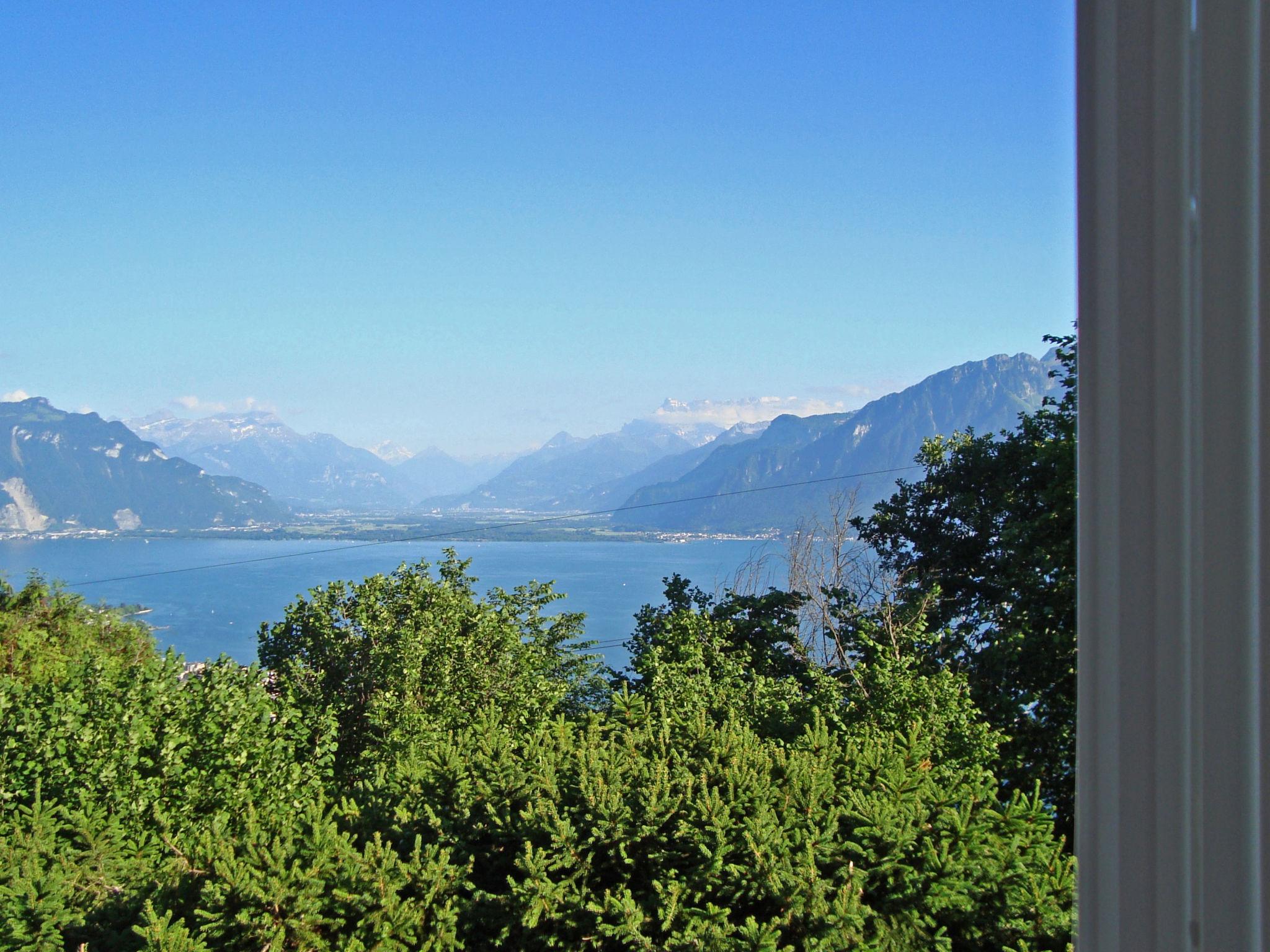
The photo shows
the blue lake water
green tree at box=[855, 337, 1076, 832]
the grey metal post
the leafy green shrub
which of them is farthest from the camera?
the blue lake water

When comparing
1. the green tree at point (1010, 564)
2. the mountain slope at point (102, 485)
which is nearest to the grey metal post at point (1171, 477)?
the green tree at point (1010, 564)

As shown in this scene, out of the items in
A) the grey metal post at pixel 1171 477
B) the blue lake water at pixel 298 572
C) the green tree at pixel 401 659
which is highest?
the grey metal post at pixel 1171 477

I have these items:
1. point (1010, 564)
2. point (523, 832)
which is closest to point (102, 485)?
point (1010, 564)

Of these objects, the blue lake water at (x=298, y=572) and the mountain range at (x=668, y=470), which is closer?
the blue lake water at (x=298, y=572)

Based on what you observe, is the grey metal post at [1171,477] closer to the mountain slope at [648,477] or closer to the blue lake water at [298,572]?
the blue lake water at [298,572]

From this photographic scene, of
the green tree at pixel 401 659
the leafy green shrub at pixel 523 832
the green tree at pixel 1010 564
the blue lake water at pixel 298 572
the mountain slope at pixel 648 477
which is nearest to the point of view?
the leafy green shrub at pixel 523 832

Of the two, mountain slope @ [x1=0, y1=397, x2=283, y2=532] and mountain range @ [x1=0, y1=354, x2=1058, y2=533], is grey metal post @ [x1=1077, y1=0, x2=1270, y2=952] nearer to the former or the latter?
mountain range @ [x1=0, y1=354, x2=1058, y2=533]

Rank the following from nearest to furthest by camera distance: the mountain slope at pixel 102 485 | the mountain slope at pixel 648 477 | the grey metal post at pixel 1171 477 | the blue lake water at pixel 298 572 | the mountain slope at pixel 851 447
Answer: the grey metal post at pixel 1171 477 → the blue lake water at pixel 298 572 → the mountain slope at pixel 851 447 → the mountain slope at pixel 102 485 → the mountain slope at pixel 648 477

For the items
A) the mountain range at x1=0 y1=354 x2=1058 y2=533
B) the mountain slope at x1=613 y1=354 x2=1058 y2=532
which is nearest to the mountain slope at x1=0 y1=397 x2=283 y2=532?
the mountain range at x1=0 y1=354 x2=1058 y2=533
